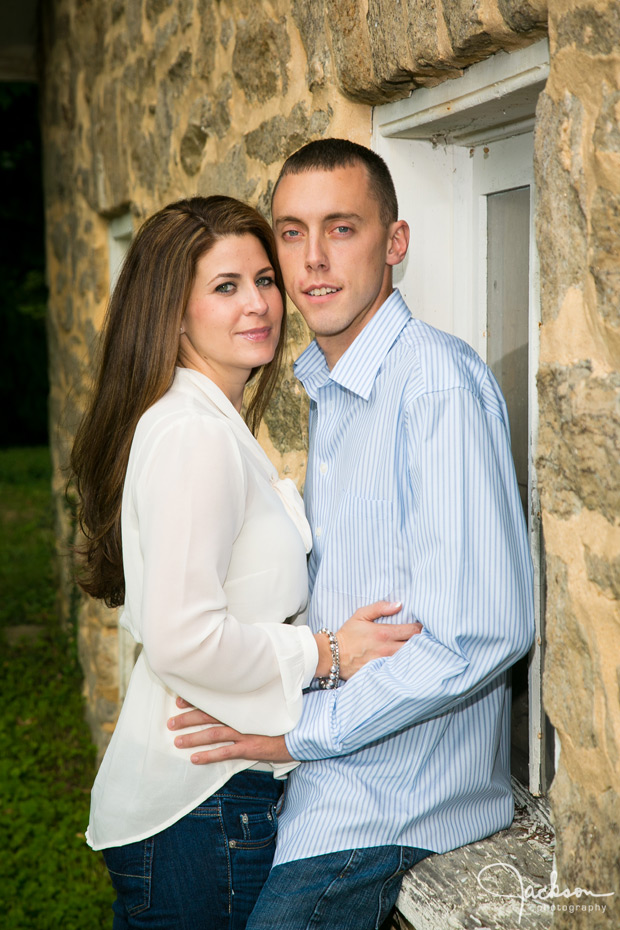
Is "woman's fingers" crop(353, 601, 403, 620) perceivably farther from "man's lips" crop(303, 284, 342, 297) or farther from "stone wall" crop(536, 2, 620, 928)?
"man's lips" crop(303, 284, 342, 297)

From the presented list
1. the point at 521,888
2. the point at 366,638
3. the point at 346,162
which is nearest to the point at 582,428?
the point at 366,638

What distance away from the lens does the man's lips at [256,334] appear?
195 centimetres

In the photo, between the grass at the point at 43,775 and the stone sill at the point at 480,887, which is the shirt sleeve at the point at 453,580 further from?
the grass at the point at 43,775

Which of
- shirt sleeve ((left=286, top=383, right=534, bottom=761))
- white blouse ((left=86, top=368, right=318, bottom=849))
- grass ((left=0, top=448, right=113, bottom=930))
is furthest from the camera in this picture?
grass ((left=0, top=448, right=113, bottom=930))

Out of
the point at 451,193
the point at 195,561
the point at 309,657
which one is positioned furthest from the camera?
the point at 451,193

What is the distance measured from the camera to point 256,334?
1.96 m

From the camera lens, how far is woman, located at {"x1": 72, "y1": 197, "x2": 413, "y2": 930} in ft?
5.33

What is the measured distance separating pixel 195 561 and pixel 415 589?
394 millimetres

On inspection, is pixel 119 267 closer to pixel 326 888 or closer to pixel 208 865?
pixel 208 865

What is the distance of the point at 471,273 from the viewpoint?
2.24 metres

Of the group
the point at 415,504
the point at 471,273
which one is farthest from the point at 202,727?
the point at 471,273

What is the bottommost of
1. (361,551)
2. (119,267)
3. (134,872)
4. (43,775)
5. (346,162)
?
(43,775)

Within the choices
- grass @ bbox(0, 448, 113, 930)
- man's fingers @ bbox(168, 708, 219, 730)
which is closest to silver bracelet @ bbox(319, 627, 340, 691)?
man's fingers @ bbox(168, 708, 219, 730)

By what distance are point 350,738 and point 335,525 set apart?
1.39 feet
